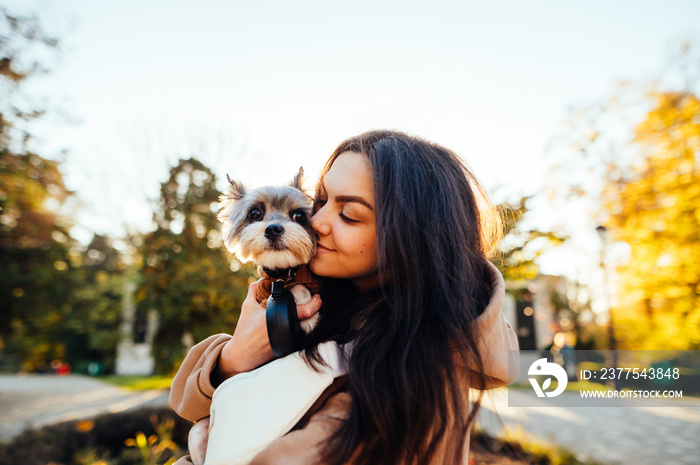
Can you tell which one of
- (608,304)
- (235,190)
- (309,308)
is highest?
(235,190)

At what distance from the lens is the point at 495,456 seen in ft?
23.4

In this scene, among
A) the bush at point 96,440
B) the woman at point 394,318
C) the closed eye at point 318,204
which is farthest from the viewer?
the bush at point 96,440

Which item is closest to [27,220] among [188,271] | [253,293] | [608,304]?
[188,271]

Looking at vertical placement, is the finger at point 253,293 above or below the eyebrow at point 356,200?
below

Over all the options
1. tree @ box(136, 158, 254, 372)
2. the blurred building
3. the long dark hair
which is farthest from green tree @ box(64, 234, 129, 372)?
the long dark hair

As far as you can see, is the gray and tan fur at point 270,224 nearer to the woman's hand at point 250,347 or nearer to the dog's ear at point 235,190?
the dog's ear at point 235,190

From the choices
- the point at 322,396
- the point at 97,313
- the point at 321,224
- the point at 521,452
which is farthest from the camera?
the point at 97,313

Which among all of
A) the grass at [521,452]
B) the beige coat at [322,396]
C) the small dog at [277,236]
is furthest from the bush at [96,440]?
the grass at [521,452]

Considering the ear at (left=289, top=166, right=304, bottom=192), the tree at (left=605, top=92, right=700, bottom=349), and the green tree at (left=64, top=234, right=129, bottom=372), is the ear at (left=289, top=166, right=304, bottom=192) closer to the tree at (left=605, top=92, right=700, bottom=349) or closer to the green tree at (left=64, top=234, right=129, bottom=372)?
the tree at (left=605, top=92, right=700, bottom=349)

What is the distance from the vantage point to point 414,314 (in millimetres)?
1733

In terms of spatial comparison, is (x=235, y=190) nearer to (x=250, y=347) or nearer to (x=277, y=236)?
(x=277, y=236)

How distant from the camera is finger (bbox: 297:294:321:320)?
6.54ft

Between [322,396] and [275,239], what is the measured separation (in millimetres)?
877

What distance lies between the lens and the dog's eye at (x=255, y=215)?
246 centimetres
